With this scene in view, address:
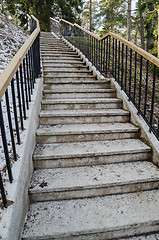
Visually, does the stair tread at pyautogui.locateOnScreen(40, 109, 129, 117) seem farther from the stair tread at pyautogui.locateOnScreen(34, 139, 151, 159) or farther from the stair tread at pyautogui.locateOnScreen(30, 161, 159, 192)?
the stair tread at pyautogui.locateOnScreen(30, 161, 159, 192)

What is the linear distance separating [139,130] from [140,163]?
1.78ft

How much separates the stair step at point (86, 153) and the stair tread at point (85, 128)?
0.17m

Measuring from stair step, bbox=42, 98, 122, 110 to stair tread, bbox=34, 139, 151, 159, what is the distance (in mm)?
835

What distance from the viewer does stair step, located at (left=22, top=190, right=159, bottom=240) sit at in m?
1.48

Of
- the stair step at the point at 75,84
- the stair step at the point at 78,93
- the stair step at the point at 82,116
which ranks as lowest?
the stair step at the point at 82,116

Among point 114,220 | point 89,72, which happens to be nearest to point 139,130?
point 114,220

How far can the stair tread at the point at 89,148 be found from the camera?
2.10 metres

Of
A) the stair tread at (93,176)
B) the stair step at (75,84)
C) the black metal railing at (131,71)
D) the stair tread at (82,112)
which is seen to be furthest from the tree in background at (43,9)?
the stair tread at (93,176)

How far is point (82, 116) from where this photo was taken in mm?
2756

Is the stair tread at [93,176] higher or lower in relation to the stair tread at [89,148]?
lower

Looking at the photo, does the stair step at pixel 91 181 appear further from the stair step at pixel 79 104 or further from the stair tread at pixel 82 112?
the stair step at pixel 79 104

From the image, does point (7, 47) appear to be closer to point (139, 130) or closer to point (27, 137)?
point (27, 137)

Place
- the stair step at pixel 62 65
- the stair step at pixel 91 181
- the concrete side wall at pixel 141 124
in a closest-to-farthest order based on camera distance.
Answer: the stair step at pixel 91 181, the concrete side wall at pixel 141 124, the stair step at pixel 62 65

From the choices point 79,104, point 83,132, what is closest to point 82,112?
point 79,104
